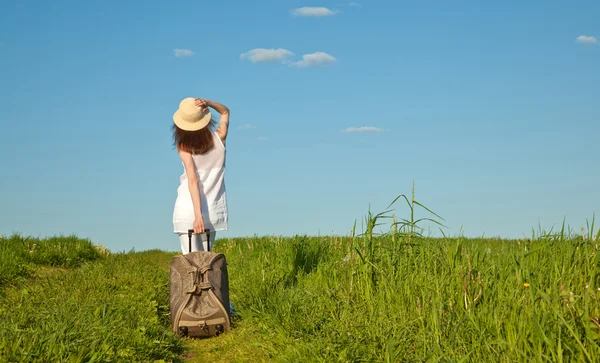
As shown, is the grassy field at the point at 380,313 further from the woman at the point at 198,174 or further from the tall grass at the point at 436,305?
A: the woman at the point at 198,174

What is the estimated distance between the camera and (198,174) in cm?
818

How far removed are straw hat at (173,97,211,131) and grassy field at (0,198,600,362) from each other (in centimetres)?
235

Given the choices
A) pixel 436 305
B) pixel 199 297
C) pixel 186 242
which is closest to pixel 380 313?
pixel 436 305

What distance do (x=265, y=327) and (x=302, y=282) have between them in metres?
1.43

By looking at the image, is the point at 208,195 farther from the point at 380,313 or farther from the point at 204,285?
the point at 380,313

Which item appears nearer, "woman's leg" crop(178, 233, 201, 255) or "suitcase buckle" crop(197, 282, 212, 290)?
"suitcase buckle" crop(197, 282, 212, 290)

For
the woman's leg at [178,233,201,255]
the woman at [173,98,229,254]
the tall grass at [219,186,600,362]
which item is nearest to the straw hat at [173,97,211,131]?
the woman at [173,98,229,254]

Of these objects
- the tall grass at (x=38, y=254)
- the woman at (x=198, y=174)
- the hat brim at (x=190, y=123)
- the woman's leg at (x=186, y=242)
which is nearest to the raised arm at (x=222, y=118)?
the woman at (x=198, y=174)

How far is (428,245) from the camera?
687 cm

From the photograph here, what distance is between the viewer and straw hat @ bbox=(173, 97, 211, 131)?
26.3 feet

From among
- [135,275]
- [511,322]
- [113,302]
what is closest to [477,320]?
[511,322]

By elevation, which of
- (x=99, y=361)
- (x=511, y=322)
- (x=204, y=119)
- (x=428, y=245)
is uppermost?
(x=204, y=119)

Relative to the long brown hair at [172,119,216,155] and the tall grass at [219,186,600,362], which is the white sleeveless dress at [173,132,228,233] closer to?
the long brown hair at [172,119,216,155]

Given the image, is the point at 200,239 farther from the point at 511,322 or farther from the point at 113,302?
the point at 511,322
